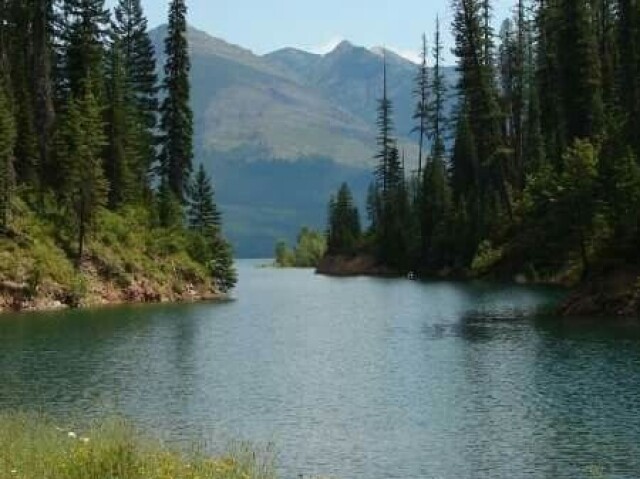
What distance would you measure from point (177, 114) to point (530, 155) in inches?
1764

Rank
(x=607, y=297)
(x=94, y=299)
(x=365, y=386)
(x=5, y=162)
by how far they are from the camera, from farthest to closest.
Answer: (x=94, y=299) < (x=5, y=162) < (x=607, y=297) < (x=365, y=386)

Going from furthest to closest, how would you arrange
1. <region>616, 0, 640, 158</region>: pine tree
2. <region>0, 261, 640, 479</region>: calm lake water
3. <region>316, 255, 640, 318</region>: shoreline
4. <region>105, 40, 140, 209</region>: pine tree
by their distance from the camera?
<region>105, 40, 140, 209</region>: pine tree
<region>616, 0, 640, 158</region>: pine tree
<region>316, 255, 640, 318</region>: shoreline
<region>0, 261, 640, 479</region>: calm lake water

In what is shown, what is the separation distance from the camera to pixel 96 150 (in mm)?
80812

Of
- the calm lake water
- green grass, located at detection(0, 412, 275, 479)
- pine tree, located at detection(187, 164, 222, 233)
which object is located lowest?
the calm lake water

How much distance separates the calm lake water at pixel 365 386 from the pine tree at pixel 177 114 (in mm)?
33825

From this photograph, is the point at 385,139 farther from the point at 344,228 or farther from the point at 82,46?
the point at 82,46

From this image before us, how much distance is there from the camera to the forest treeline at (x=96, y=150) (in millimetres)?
78812

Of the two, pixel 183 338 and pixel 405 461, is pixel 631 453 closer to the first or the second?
pixel 405 461

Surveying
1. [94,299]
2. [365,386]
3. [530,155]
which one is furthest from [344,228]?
[365,386]

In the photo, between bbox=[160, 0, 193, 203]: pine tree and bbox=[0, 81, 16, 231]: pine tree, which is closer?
bbox=[0, 81, 16, 231]: pine tree

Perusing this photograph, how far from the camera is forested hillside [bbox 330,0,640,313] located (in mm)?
65438

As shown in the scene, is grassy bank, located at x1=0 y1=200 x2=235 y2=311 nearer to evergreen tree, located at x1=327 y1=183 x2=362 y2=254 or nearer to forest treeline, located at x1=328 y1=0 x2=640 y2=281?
forest treeline, located at x1=328 y1=0 x2=640 y2=281

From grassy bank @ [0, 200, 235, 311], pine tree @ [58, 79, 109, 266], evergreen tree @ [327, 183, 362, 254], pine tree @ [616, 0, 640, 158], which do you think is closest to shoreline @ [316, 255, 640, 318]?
pine tree @ [616, 0, 640, 158]

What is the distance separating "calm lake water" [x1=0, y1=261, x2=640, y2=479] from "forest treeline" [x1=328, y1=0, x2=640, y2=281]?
1094cm
